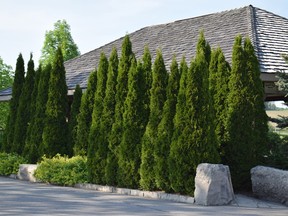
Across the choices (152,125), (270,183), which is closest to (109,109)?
(152,125)

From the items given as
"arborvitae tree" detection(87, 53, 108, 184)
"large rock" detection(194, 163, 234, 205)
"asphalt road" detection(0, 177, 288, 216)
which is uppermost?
"arborvitae tree" detection(87, 53, 108, 184)

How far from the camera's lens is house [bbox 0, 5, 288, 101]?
553 inches

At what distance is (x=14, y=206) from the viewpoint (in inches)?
341

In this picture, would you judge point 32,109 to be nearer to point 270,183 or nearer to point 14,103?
point 14,103

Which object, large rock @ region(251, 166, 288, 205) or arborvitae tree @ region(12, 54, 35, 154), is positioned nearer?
large rock @ region(251, 166, 288, 205)

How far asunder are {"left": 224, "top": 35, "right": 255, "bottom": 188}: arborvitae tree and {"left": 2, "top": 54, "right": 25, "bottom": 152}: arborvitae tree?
1011cm

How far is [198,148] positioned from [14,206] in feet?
13.7

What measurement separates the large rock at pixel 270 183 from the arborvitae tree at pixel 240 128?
68 centimetres

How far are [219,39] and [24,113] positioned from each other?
26.8 ft

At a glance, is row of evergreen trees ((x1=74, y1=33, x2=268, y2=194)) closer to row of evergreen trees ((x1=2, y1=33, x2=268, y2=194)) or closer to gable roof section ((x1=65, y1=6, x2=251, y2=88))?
row of evergreen trees ((x1=2, y1=33, x2=268, y2=194))

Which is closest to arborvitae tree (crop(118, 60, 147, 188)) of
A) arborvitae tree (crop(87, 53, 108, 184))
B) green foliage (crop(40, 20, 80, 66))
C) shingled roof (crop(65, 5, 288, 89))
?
arborvitae tree (crop(87, 53, 108, 184))

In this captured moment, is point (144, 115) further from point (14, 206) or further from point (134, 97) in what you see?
point (14, 206)

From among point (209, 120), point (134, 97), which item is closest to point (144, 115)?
point (134, 97)

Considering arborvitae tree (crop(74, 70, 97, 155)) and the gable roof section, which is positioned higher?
the gable roof section
